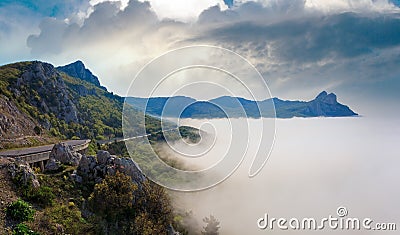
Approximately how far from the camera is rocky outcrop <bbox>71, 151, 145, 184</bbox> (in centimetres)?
3997

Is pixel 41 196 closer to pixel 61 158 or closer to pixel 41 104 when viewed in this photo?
pixel 61 158

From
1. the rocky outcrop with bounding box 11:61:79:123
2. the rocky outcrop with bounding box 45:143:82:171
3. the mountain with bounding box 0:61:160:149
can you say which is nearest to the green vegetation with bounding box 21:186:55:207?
the rocky outcrop with bounding box 45:143:82:171

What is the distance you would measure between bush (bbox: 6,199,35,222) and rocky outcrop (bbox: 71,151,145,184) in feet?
33.7

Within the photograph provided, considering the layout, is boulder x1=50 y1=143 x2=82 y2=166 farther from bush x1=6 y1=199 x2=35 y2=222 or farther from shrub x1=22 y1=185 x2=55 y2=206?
bush x1=6 y1=199 x2=35 y2=222

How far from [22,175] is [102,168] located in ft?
36.3

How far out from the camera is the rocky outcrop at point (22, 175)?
3116 centimetres

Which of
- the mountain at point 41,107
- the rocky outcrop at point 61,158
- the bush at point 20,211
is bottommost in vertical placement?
the bush at point 20,211

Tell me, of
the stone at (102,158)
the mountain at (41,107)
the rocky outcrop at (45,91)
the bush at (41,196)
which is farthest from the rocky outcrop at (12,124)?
the bush at (41,196)

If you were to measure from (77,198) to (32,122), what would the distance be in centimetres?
6041

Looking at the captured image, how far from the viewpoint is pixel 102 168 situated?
41.5 m

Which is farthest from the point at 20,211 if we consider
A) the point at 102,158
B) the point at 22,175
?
the point at 102,158

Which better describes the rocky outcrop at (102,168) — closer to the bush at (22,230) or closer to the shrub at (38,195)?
the shrub at (38,195)

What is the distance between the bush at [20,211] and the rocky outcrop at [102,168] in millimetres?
10275

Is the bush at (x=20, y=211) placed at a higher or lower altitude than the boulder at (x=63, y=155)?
lower
